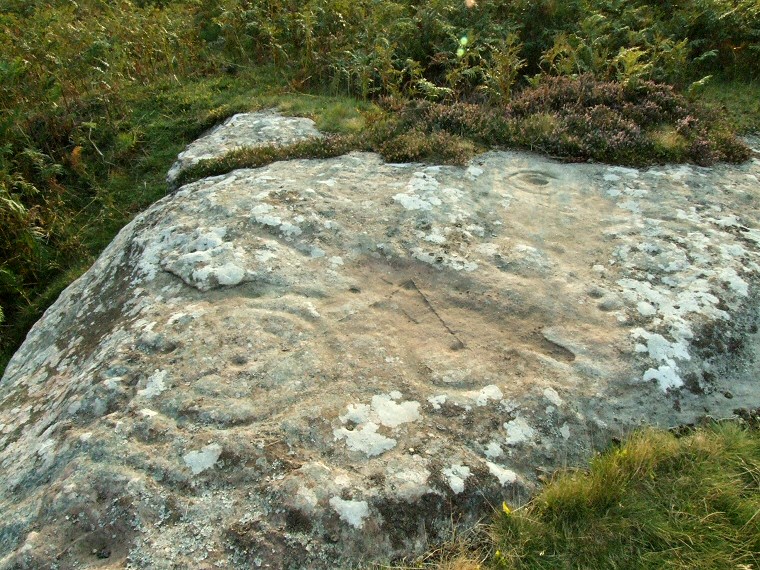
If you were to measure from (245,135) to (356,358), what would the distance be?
5127mm

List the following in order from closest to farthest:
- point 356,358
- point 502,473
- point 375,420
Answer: point 502,473 < point 375,420 < point 356,358

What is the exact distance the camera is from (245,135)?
27.6ft

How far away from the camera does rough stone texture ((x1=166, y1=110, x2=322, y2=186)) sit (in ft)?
26.0

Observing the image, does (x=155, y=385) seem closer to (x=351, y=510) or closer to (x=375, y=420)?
(x=375, y=420)

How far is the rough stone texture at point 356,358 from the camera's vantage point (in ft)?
11.2

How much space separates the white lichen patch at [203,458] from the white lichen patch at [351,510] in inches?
30.9

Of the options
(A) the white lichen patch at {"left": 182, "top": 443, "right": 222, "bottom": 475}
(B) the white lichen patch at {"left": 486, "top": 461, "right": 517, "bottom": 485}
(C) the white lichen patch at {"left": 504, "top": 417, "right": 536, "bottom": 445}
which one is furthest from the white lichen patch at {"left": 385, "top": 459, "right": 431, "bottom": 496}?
(A) the white lichen patch at {"left": 182, "top": 443, "right": 222, "bottom": 475}

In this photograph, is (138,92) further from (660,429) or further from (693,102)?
(660,429)

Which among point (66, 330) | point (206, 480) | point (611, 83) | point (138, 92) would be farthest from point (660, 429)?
point (138, 92)

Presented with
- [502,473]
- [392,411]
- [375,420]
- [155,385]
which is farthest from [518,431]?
[155,385]

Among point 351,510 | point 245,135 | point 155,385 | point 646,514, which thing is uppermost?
point 245,135

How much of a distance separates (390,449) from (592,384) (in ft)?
5.16

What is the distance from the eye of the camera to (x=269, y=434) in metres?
3.78

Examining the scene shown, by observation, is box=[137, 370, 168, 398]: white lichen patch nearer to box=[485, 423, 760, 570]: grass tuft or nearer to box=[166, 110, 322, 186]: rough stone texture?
box=[485, 423, 760, 570]: grass tuft
